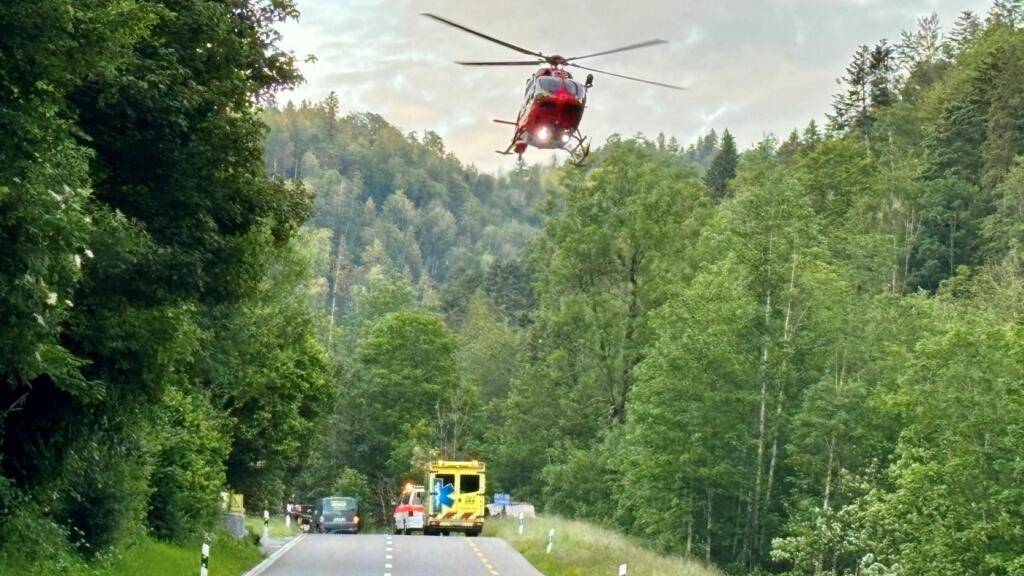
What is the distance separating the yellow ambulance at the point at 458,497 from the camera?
1925 inches

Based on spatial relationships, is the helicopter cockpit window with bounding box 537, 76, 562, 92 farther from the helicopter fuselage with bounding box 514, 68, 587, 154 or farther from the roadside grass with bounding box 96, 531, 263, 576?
the roadside grass with bounding box 96, 531, 263, 576

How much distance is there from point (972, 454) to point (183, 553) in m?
24.7

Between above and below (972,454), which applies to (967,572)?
below

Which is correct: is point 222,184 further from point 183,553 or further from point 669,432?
point 669,432

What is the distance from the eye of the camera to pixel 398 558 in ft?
106

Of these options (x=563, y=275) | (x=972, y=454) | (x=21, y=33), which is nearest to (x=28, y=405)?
(x=21, y=33)

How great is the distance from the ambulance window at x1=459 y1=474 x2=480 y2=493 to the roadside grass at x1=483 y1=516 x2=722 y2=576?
19.0ft

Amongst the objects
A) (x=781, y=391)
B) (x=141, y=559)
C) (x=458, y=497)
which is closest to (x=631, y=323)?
(x=781, y=391)

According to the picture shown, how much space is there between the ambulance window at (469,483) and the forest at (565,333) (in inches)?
229

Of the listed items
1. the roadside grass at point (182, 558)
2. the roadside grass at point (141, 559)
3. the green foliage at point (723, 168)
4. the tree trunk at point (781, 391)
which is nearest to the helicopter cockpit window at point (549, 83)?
the roadside grass at point (141, 559)

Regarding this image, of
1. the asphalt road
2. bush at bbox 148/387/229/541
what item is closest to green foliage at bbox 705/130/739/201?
the asphalt road

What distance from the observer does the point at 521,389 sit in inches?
2756

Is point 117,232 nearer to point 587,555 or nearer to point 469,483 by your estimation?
point 587,555

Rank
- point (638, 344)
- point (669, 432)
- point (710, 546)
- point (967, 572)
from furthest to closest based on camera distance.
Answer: point (638, 344)
point (710, 546)
point (669, 432)
point (967, 572)
